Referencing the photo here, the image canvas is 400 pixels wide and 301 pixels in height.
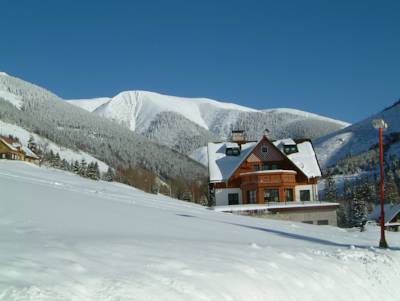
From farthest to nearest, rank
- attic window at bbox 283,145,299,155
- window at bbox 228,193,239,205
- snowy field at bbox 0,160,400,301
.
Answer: attic window at bbox 283,145,299,155 < window at bbox 228,193,239,205 < snowy field at bbox 0,160,400,301

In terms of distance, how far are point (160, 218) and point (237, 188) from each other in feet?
100

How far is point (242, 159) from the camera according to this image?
4772cm

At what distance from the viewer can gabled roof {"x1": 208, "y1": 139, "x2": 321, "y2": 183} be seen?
4783 centimetres

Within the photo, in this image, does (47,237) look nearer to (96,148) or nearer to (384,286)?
(384,286)

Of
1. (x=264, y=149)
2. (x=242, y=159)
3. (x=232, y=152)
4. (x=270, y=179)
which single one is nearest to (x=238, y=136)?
(x=232, y=152)

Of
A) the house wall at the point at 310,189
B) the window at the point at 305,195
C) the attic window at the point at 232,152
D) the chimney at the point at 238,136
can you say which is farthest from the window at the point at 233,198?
the chimney at the point at 238,136

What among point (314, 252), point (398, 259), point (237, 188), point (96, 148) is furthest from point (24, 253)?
point (96, 148)

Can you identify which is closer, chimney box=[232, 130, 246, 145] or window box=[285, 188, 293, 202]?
window box=[285, 188, 293, 202]

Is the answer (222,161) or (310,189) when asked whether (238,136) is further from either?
(310,189)

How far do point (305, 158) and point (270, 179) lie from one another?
623 cm

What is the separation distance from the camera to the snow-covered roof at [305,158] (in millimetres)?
47775

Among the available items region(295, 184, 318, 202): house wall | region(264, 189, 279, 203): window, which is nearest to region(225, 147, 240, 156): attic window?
region(264, 189, 279, 203): window

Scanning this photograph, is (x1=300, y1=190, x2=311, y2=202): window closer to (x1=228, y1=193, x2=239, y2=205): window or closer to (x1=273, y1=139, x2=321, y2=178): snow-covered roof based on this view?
(x1=273, y1=139, x2=321, y2=178): snow-covered roof

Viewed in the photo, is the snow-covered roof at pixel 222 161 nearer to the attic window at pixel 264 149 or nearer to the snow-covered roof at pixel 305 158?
the attic window at pixel 264 149
